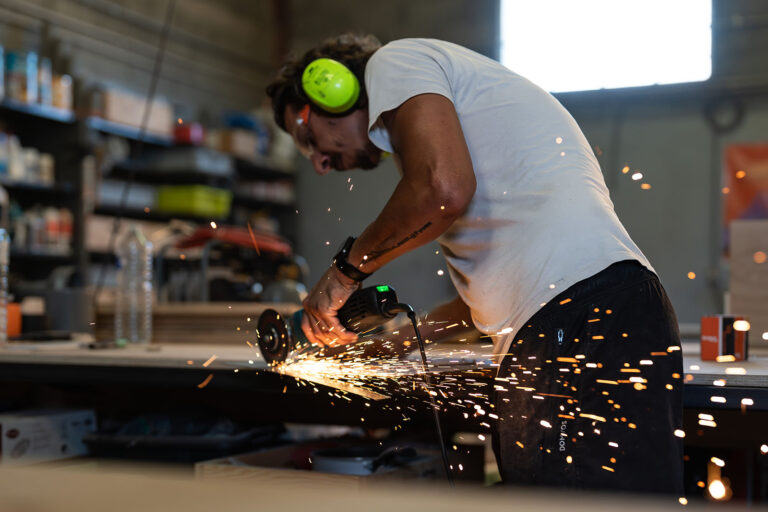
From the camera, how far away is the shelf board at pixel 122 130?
226 inches

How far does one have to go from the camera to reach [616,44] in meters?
6.44

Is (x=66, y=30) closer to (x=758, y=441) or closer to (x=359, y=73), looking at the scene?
(x=359, y=73)

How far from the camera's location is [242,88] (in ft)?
26.8

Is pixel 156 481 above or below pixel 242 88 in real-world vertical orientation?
below

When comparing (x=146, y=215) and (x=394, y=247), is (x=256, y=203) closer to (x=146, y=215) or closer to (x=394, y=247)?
(x=146, y=215)

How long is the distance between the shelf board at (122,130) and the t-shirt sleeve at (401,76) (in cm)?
445

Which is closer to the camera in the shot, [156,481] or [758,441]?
[156,481]

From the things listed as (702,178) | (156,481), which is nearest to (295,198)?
(702,178)

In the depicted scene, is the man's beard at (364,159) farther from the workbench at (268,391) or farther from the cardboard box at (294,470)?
the cardboard box at (294,470)

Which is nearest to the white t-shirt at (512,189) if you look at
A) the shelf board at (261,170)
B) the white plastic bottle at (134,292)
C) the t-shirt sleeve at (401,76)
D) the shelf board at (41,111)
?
the t-shirt sleeve at (401,76)

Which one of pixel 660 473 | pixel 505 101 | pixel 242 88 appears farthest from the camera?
pixel 242 88

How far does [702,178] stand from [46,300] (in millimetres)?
5521

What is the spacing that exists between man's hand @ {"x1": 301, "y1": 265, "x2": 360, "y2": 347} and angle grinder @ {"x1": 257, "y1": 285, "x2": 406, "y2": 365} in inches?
0.5

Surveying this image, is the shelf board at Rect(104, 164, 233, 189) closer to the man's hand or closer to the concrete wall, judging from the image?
the concrete wall
